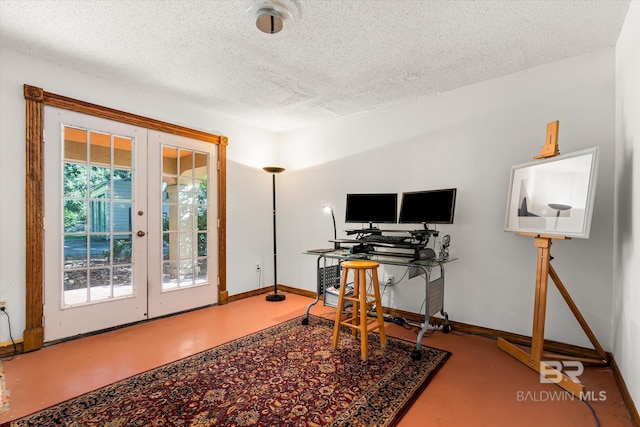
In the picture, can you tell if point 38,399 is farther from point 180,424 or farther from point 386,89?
point 386,89

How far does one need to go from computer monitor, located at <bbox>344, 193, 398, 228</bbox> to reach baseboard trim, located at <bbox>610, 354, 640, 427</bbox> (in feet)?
6.30

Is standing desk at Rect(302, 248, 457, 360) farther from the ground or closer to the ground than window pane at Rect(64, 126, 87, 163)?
closer to the ground

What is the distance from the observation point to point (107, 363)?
2.36 m

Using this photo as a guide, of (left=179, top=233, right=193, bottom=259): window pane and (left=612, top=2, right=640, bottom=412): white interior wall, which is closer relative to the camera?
(left=612, top=2, right=640, bottom=412): white interior wall

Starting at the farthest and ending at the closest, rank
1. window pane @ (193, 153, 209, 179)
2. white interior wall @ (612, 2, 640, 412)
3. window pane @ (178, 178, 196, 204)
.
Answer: window pane @ (193, 153, 209, 179)
window pane @ (178, 178, 196, 204)
white interior wall @ (612, 2, 640, 412)

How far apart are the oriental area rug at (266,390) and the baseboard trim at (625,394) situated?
1.02 meters

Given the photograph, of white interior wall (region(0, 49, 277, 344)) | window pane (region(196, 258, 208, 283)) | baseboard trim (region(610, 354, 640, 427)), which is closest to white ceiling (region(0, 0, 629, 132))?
white interior wall (region(0, 49, 277, 344))

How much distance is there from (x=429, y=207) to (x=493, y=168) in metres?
0.69

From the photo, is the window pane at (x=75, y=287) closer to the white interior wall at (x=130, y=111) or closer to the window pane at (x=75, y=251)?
the window pane at (x=75, y=251)

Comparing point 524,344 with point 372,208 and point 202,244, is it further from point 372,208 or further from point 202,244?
point 202,244

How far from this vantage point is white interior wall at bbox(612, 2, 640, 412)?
5.79ft

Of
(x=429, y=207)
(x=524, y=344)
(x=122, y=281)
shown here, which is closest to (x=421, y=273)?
(x=429, y=207)

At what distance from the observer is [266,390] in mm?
1988

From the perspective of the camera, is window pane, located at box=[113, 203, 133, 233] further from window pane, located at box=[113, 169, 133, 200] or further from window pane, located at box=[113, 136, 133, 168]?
window pane, located at box=[113, 136, 133, 168]
